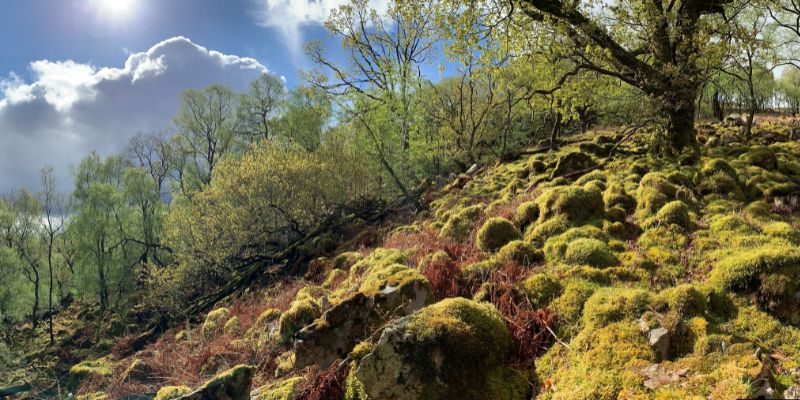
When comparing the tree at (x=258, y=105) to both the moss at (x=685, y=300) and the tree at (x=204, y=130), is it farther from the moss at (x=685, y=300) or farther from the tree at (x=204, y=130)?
the moss at (x=685, y=300)

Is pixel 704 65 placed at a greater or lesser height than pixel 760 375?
greater

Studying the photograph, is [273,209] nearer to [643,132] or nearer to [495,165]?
[495,165]

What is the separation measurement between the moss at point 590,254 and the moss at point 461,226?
3599mm

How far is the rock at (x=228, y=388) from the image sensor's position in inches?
259

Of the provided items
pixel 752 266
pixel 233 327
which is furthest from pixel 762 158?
pixel 233 327

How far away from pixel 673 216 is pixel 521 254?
123 inches

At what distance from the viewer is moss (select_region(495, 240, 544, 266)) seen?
8336 mm

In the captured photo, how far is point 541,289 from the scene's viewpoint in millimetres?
6816

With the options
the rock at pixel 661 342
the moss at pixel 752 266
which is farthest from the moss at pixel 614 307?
the moss at pixel 752 266

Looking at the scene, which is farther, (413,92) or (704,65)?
(413,92)

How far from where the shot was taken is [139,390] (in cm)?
1274

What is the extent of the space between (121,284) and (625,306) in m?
49.7

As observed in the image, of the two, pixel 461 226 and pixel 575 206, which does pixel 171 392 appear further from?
pixel 575 206

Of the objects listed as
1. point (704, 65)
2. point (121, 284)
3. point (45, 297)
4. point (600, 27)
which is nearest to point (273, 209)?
point (600, 27)
